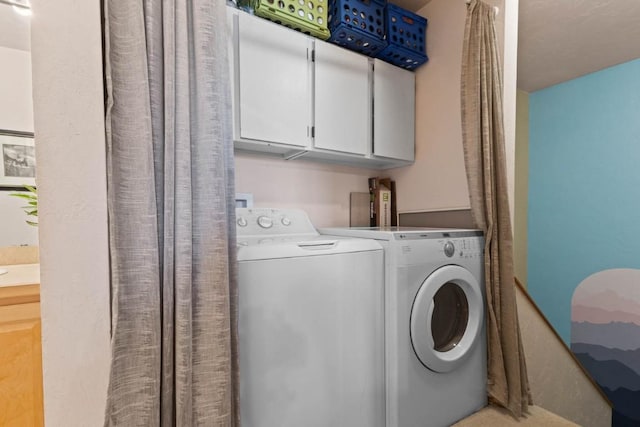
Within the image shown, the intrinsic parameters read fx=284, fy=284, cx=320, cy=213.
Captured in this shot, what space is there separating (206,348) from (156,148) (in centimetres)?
57

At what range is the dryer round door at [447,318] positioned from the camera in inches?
49.1

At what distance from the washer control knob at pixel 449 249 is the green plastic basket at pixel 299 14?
131cm

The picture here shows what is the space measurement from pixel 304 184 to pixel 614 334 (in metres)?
2.82

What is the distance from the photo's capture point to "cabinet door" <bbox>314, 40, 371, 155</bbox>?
1.61m

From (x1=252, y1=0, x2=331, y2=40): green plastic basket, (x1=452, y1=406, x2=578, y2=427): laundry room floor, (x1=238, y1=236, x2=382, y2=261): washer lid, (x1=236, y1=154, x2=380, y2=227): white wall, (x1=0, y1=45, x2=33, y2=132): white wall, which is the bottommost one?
(x1=452, y1=406, x2=578, y2=427): laundry room floor

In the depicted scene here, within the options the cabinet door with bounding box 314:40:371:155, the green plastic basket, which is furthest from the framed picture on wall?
the cabinet door with bounding box 314:40:371:155

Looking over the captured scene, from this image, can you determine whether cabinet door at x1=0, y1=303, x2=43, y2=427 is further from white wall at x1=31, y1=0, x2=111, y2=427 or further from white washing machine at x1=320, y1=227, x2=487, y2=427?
white washing machine at x1=320, y1=227, x2=487, y2=427

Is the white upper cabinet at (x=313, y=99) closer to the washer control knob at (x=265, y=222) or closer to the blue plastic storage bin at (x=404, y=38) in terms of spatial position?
the blue plastic storage bin at (x=404, y=38)

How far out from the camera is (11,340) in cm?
87

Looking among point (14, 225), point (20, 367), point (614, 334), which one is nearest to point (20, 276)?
point (20, 367)

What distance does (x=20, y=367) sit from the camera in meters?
0.88

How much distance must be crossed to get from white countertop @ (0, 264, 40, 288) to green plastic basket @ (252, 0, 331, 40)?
4.86 ft

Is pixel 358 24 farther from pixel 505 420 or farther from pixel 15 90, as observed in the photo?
pixel 505 420

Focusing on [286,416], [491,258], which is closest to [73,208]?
[286,416]
